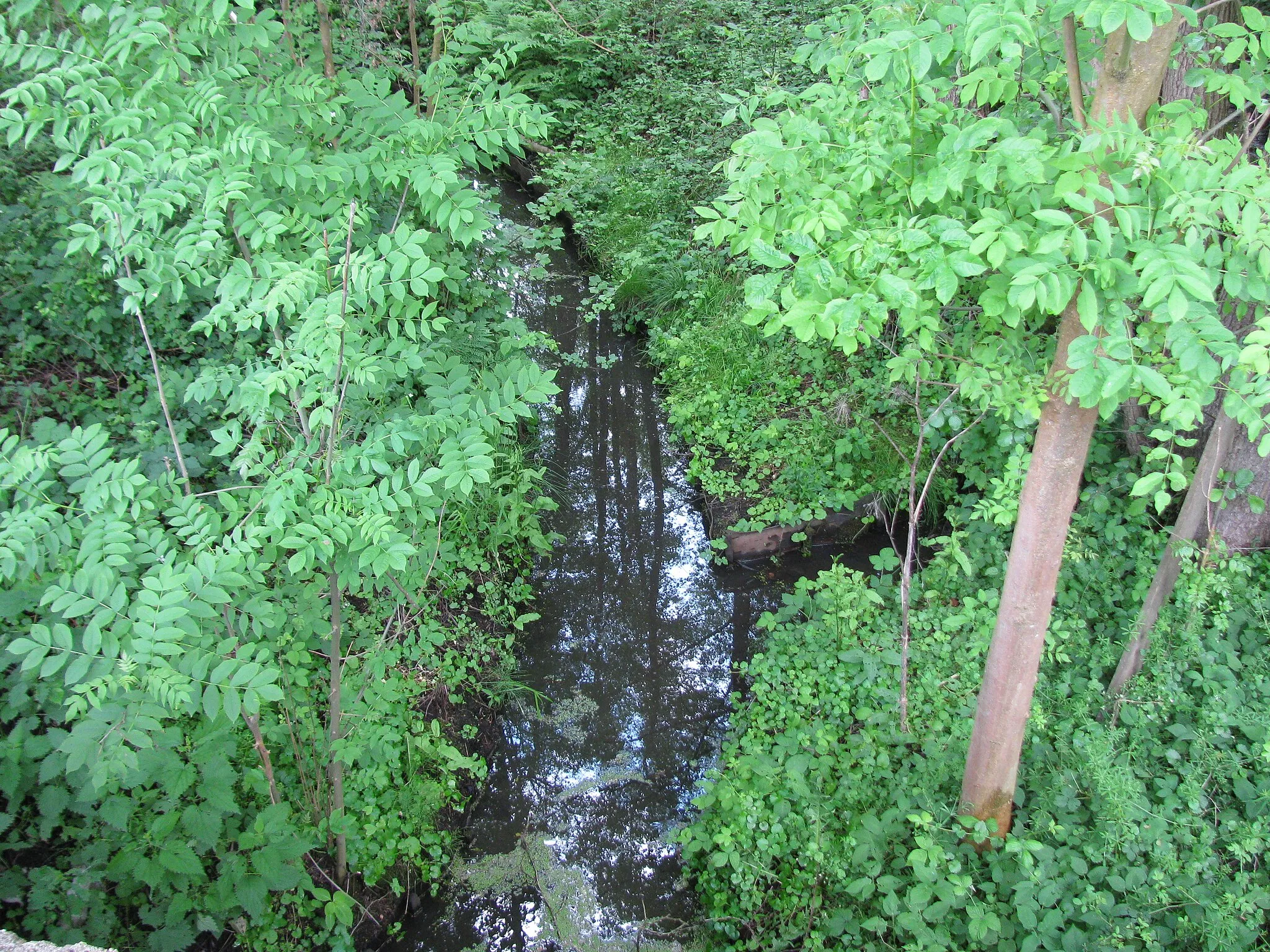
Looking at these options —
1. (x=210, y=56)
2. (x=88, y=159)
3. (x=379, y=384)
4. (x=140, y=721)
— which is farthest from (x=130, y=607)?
(x=210, y=56)

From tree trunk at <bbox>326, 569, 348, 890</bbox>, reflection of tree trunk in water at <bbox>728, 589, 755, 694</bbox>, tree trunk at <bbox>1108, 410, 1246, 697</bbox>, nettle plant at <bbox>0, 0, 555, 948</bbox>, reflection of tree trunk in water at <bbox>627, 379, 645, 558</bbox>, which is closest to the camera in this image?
nettle plant at <bbox>0, 0, 555, 948</bbox>

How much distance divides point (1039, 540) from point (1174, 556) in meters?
1.40

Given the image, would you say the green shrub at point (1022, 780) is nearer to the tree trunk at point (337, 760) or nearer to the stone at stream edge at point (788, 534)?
the stone at stream edge at point (788, 534)

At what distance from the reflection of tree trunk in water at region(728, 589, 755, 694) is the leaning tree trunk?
1493 mm

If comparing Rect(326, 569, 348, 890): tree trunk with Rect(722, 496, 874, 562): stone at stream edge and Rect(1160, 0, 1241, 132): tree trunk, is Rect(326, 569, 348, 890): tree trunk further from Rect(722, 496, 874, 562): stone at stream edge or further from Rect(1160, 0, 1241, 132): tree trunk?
Rect(1160, 0, 1241, 132): tree trunk

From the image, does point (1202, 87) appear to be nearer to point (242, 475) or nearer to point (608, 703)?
point (608, 703)

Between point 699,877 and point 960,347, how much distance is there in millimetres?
2582

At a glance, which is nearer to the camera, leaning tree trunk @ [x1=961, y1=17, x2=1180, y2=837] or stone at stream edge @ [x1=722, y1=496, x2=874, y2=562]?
leaning tree trunk @ [x1=961, y1=17, x2=1180, y2=837]

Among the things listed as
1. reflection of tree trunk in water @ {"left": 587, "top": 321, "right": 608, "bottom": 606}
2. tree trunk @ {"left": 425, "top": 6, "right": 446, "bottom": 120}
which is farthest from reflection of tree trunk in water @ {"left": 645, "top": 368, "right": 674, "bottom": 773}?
tree trunk @ {"left": 425, "top": 6, "right": 446, "bottom": 120}

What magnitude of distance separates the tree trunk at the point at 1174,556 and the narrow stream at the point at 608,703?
1915mm

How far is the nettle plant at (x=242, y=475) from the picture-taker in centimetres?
227

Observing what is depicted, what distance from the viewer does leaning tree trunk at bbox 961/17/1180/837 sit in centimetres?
207

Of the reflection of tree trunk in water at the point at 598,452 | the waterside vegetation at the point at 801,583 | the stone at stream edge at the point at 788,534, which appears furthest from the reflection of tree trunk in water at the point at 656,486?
the waterside vegetation at the point at 801,583

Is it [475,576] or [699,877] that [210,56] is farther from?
[699,877]
